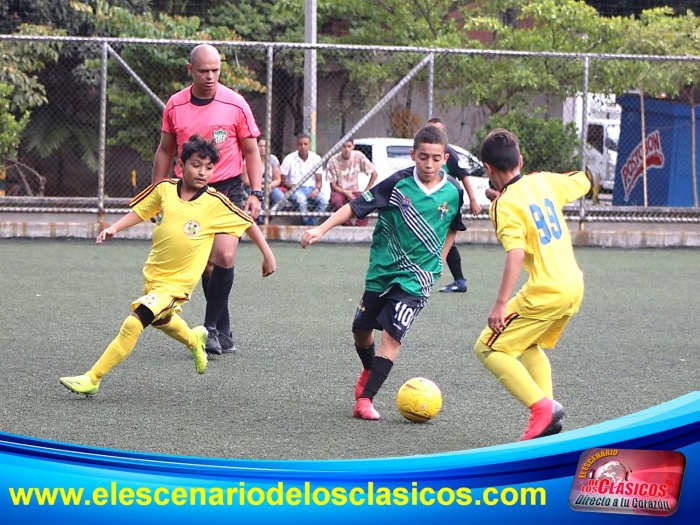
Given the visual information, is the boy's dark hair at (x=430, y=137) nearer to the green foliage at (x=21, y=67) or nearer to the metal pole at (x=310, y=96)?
the metal pole at (x=310, y=96)

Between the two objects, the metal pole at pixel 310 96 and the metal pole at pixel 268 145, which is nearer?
the metal pole at pixel 268 145

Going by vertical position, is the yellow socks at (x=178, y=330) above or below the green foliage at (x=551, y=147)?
below

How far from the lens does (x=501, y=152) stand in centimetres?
493

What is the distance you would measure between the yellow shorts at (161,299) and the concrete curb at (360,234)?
28.4 ft

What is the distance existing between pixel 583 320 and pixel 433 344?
5.87 feet

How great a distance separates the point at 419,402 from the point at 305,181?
32.7ft

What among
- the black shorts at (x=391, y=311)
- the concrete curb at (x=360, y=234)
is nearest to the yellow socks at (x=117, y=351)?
the black shorts at (x=391, y=311)

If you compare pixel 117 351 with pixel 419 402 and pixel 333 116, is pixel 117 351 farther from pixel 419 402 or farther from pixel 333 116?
pixel 333 116

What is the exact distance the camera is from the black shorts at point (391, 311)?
547 cm

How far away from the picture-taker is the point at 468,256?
45.2ft

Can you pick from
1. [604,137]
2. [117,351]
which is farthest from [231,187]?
[604,137]

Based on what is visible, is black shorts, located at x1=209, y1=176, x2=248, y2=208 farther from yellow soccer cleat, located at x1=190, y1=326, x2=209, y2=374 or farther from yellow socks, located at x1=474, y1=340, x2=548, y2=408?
yellow socks, located at x1=474, y1=340, x2=548, y2=408

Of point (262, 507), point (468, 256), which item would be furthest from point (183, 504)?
point (468, 256)

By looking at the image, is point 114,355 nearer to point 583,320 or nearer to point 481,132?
point 583,320
